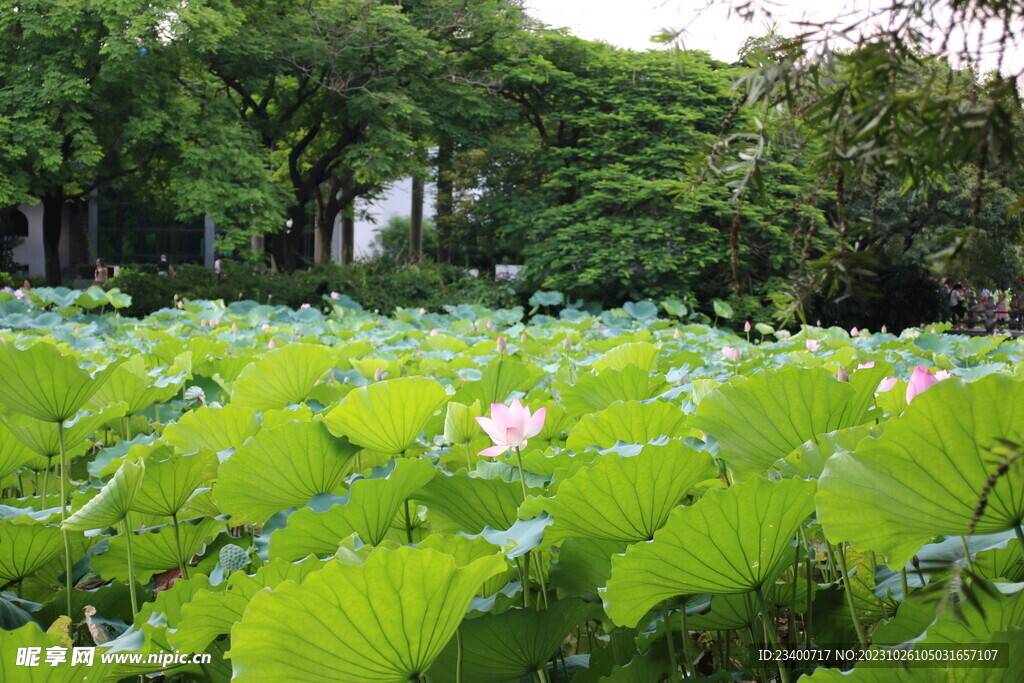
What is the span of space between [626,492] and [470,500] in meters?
0.24

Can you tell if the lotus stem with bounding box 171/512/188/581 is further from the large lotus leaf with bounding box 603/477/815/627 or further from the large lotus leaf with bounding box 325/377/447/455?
the large lotus leaf with bounding box 603/477/815/627

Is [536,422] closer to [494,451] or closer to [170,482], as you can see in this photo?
[494,451]

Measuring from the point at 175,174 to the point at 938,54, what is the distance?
12.3 m

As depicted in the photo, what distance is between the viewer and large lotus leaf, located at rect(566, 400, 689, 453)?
3.84 ft

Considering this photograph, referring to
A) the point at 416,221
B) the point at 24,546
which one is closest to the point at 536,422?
the point at 24,546

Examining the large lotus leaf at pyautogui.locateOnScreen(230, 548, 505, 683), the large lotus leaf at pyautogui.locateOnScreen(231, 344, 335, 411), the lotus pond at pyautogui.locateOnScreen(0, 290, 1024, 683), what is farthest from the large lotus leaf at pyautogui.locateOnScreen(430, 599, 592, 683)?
the large lotus leaf at pyautogui.locateOnScreen(231, 344, 335, 411)

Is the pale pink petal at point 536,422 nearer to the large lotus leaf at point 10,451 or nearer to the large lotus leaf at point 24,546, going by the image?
the large lotus leaf at point 24,546

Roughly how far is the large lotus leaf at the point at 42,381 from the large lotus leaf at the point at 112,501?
30cm

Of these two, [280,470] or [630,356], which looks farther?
[630,356]

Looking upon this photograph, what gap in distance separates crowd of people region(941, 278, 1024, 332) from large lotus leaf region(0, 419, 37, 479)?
1408 millimetres

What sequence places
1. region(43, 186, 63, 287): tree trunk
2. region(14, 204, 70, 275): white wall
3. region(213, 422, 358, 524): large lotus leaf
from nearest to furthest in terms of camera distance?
region(213, 422, 358, 524): large lotus leaf
region(43, 186, 63, 287): tree trunk
region(14, 204, 70, 275): white wall

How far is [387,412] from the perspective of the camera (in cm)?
118

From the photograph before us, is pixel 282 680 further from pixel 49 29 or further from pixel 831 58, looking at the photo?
pixel 49 29

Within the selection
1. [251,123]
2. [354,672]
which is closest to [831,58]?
[354,672]
